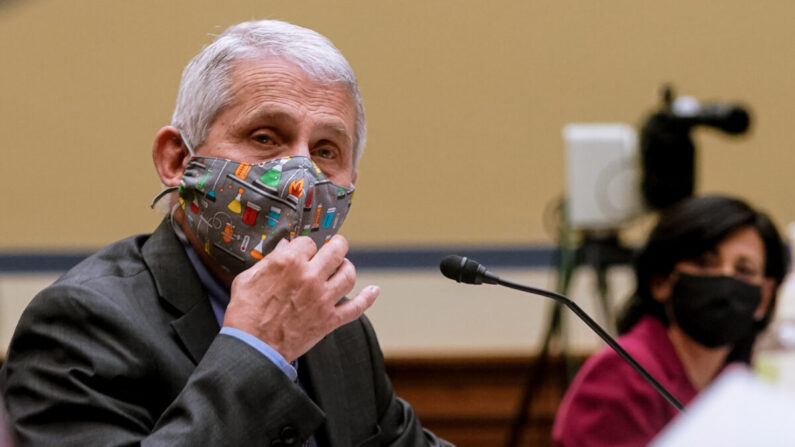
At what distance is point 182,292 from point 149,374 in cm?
17

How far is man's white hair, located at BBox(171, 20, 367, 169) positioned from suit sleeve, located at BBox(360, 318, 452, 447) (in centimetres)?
49

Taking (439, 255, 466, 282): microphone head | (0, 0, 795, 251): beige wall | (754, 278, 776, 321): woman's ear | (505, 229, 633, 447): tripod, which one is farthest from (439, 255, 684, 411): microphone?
(0, 0, 795, 251): beige wall

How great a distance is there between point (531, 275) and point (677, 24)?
1.38 metres

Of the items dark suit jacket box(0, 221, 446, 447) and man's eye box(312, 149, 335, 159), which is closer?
dark suit jacket box(0, 221, 446, 447)

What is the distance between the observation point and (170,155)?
172 centimetres

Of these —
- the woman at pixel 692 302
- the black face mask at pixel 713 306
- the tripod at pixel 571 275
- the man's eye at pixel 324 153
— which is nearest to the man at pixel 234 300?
the man's eye at pixel 324 153

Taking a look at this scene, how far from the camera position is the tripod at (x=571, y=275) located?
363cm

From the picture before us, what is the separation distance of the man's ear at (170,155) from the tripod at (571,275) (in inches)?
84.2

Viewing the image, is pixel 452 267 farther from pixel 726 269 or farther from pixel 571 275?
pixel 571 275

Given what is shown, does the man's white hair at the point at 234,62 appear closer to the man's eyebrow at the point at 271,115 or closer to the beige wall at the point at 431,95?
the man's eyebrow at the point at 271,115

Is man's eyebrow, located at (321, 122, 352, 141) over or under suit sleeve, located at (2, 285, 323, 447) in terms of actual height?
over

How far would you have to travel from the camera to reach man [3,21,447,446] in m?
1.34

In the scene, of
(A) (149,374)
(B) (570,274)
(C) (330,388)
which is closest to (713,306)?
(B) (570,274)

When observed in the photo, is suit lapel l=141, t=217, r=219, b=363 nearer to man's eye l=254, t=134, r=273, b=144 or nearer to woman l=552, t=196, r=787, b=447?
man's eye l=254, t=134, r=273, b=144
